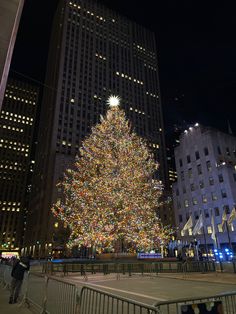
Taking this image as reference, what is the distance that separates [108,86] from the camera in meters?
112

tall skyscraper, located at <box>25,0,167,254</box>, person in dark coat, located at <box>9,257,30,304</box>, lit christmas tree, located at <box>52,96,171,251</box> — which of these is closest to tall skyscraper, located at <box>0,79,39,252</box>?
tall skyscraper, located at <box>25,0,167,254</box>

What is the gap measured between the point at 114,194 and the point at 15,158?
13362 centimetres

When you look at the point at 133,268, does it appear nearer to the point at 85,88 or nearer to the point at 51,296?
the point at 51,296

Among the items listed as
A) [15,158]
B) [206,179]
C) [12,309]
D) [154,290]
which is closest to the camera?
[12,309]

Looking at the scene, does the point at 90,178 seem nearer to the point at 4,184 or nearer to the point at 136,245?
the point at 136,245

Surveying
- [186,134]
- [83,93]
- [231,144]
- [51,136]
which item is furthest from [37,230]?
[231,144]

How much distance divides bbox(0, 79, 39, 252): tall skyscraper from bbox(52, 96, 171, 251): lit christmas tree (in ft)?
406

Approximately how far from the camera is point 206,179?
168ft

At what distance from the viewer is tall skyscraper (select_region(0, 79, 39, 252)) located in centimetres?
13400

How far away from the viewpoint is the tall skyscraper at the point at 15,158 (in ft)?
440

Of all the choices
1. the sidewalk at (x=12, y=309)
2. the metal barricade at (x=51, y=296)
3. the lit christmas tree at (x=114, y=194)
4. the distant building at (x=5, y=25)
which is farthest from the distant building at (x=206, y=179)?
the distant building at (x=5, y=25)

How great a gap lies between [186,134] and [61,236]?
42878 mm

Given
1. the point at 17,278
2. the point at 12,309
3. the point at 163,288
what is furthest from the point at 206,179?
the point at 12,309

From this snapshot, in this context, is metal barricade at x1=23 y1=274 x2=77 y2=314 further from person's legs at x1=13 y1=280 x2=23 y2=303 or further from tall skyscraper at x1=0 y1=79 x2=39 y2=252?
tall skyscraper at x1=0 y1=79 x2=39 y2=252
